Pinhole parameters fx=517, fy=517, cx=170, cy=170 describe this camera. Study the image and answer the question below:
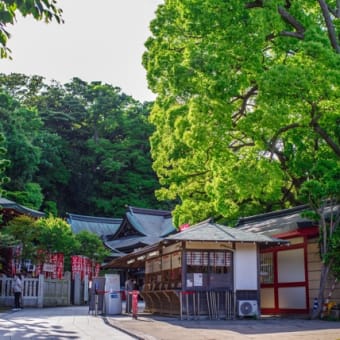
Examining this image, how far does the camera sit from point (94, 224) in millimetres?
47406

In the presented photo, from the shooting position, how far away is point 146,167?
2089 inches

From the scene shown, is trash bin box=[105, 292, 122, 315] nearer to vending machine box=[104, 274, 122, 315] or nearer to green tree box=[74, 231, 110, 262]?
vending machine box=[104, 274, 122, 315]

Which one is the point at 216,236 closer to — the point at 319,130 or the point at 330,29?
the point at 319,130

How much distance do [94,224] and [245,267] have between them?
108 feet

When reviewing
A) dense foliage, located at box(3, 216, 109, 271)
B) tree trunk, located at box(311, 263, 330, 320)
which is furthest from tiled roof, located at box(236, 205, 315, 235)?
dense foliage, located at box(3, 216, 109, 271)

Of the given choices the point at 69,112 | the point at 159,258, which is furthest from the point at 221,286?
the point at 69,112

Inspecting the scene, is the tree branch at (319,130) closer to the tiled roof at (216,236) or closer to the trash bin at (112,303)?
the tiled roof at (216,236)

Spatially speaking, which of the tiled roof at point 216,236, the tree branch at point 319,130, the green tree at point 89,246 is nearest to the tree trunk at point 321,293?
the tiled roof at point 216,236

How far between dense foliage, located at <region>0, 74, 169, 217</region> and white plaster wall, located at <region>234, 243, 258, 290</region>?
111ft

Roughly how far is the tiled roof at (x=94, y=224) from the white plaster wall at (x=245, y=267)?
31076mm

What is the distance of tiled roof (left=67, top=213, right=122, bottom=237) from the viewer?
45844 millimetres

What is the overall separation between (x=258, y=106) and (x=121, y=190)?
3647 cm

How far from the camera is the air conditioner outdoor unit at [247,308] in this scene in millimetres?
15445

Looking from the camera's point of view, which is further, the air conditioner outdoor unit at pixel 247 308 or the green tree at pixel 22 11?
the air conditioner outdoor unit at pixel 247 308
